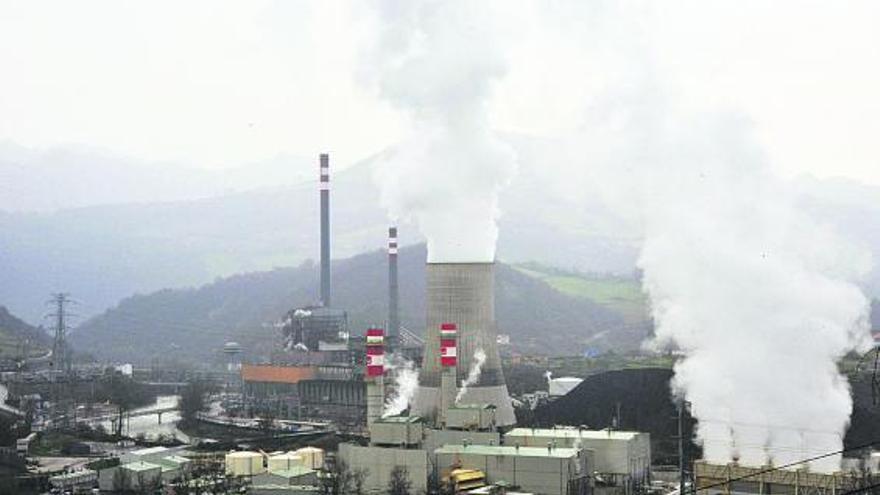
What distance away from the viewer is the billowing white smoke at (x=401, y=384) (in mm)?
31486

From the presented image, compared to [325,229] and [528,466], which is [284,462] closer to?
[528,466]

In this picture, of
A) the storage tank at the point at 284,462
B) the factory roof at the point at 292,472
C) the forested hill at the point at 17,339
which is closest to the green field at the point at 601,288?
the forested hill at the point at 17,339

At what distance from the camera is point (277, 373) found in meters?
42.7

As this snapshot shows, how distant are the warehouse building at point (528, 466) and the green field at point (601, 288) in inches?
1280

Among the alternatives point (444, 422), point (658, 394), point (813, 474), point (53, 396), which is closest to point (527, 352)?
Answer: point (53, 396)

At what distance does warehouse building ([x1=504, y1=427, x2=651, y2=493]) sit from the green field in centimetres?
3063

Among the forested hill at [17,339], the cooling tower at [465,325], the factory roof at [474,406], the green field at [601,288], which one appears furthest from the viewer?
the green field at [601,288]

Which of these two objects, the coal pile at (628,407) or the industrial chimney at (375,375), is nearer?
the industrial chimney at (375,375)

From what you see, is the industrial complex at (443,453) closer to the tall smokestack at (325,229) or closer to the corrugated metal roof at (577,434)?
the corrugated metal roof at (577,434)

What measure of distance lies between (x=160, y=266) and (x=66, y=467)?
90.3 metres

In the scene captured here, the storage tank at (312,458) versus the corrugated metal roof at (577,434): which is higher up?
the corrugated metal roof at (577,434)

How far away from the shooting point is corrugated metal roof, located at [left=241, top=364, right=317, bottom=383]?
135 ft

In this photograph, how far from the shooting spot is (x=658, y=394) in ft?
93.3

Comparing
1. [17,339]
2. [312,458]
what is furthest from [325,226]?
[312,458]
